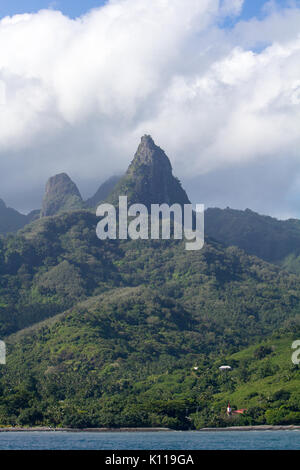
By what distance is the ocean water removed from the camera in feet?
419

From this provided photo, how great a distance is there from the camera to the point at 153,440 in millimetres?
142750

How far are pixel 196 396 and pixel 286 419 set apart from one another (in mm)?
37346

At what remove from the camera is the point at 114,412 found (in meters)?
176

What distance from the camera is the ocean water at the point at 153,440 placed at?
127625 millimetres
